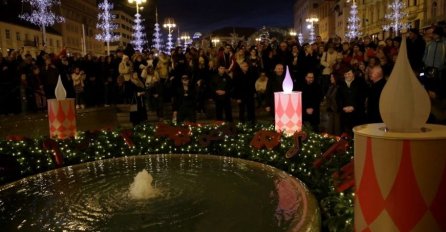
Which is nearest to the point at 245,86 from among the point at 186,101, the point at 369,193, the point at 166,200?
the point at 186,101

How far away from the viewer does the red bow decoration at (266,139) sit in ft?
22.4

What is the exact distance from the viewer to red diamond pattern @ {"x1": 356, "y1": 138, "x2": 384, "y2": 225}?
2646 mm

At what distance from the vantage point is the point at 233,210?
4973 mm

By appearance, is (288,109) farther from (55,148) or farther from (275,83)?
(55,148)

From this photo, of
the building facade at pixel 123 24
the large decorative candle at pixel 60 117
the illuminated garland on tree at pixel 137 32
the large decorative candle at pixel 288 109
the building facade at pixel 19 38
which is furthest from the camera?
the building facade at pixel 123 24

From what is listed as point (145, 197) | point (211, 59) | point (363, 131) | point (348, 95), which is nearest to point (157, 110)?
point (211, 59)

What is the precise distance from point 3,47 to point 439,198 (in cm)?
5828

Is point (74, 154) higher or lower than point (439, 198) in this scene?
lower

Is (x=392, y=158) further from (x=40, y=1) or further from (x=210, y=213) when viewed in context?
(x=40, y=1)

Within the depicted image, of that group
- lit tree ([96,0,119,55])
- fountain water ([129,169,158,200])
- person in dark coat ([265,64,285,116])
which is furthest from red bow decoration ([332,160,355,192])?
lit tree ([96,0,119,55])

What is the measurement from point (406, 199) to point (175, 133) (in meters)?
5.91

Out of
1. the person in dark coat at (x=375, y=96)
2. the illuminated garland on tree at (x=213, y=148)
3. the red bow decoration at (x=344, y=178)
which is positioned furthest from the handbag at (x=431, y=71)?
the red bow decoration at (x=344, y=178)

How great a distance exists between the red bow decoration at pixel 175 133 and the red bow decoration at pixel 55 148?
170cm

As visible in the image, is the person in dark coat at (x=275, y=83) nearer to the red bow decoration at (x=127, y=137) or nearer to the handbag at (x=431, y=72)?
the handbag at (x=431, y=72)
